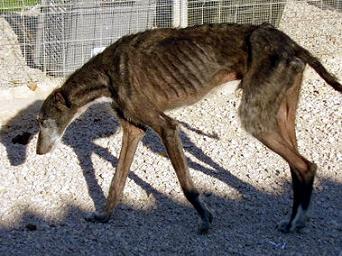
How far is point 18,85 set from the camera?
8.00m

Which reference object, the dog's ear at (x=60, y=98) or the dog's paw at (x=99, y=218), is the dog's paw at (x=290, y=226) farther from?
the dog's ear at (x=60, y=98)

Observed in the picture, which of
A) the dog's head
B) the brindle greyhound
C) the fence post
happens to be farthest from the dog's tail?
the fence post

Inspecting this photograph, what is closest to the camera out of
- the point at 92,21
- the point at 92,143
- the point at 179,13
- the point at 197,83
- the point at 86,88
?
the point at 197,83

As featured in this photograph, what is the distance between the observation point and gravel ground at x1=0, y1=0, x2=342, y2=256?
5137mm

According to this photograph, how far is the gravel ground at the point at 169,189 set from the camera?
5.14 metres

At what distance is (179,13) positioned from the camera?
8.37 meters

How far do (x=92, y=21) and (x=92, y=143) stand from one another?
1.81m

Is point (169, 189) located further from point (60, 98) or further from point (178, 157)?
point (60, 98)

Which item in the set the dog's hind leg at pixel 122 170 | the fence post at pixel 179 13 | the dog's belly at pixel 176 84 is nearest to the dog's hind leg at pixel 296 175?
the dog's belly at pixel 176 84

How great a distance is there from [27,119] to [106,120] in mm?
772

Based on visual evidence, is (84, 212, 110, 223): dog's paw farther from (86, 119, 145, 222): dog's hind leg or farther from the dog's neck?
the dog's neck

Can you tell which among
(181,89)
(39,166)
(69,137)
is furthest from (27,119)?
(181,89)

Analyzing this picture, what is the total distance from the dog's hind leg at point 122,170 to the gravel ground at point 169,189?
8cm

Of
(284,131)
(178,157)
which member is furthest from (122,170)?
(284,131)
